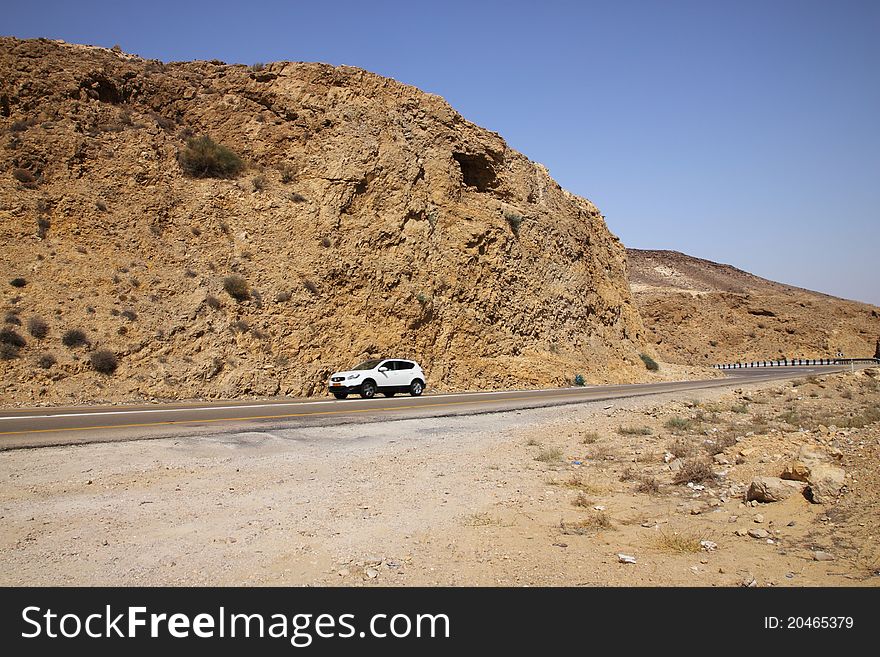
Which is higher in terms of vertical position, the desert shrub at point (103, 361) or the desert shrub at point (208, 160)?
the desert shrub at point (208, 160)

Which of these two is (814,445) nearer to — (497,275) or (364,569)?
(364,569)

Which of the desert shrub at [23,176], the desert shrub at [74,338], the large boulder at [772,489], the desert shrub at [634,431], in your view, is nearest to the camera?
the large boulder at [772,489]

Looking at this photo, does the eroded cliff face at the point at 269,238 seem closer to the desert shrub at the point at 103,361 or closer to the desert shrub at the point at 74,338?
the desert shrub at the point at 74,338

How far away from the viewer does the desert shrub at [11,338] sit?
22547 millimetres

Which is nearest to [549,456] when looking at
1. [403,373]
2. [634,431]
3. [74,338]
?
[634,431]

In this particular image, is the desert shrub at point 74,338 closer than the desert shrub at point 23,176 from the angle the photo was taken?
Yes

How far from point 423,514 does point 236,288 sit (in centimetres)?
2243

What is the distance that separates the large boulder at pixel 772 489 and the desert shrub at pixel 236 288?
24.2m

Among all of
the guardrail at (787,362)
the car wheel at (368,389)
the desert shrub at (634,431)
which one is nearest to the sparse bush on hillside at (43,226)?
the car wheel at (368,389)

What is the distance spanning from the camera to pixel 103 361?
23484 millimetres

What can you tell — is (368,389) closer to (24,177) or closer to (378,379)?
(378,379)

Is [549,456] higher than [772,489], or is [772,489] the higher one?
[772,489]

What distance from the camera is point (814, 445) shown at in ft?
33.2

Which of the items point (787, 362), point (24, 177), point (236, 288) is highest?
point (24, 177)
